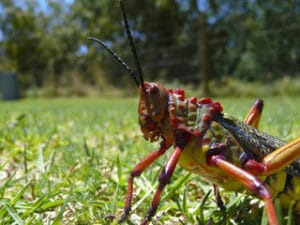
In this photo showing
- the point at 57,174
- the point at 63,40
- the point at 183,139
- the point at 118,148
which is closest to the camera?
the point at 183,139

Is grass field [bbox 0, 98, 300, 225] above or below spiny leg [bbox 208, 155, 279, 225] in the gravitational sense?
below

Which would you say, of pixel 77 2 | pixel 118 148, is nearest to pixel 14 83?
pixel 77 2

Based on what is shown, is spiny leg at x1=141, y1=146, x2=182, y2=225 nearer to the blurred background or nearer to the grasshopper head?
the grasshopper head

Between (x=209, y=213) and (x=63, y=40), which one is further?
(x=63, y=40)

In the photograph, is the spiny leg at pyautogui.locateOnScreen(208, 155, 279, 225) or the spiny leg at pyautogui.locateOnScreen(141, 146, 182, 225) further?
the spiny leg at pyautogui.locateOnScreen(141, 146, 182, 225)

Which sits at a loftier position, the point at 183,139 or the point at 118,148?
the point at 183,139

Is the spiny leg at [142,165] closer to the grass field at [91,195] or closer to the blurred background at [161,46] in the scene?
the grass field at [91,195]

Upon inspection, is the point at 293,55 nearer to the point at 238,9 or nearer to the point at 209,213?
the point at 238,9

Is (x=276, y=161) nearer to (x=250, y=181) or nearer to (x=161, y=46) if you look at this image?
(x=250, y=181)

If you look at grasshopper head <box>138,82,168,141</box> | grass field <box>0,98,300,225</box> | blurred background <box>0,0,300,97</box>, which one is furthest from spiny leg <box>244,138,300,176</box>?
blurred background <box>0,0,300,97</box>
